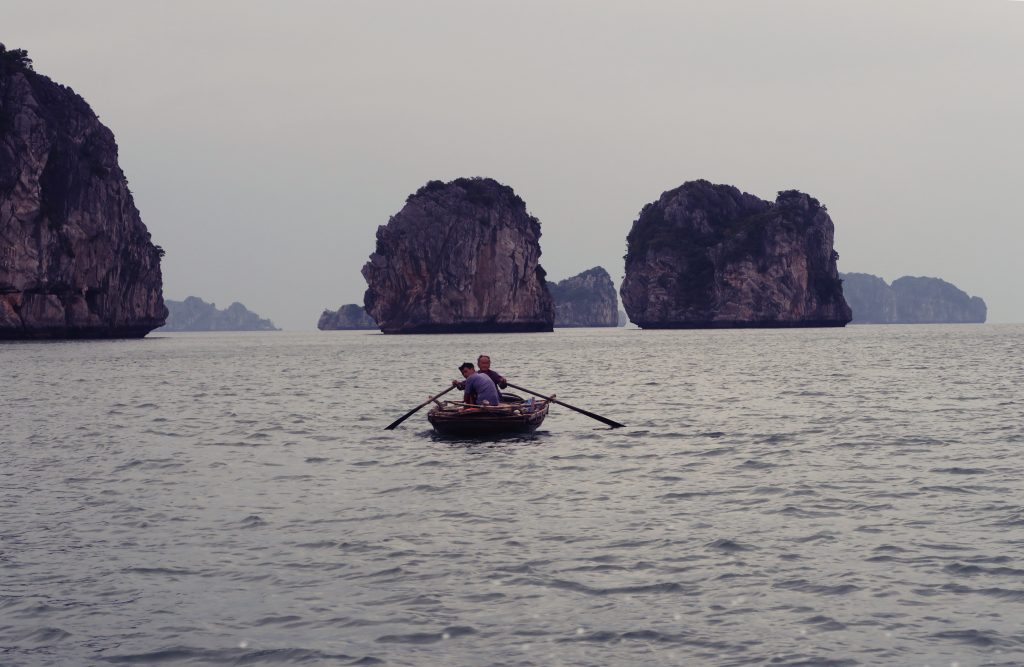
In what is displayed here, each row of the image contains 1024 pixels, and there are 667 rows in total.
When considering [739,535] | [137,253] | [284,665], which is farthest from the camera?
[137,253]

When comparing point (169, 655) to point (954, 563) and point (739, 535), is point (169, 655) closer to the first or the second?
point (739, 535)

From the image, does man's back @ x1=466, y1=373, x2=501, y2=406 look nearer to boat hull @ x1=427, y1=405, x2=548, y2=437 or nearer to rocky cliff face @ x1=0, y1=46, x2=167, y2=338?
boat hull @ x1=427, y1=405, x2=548, y2=437

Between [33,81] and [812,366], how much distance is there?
106 metres

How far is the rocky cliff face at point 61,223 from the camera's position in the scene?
116m

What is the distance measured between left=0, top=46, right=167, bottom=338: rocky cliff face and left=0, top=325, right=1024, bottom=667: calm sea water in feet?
309

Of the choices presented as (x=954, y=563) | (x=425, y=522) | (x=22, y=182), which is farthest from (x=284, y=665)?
(x=22, y=182)

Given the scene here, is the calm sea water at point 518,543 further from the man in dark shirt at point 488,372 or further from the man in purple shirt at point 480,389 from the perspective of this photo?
the man in dark shirt at point 488,372

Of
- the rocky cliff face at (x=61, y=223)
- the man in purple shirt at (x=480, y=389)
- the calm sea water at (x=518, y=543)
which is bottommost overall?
the calm sea water at (x=518, y=543)

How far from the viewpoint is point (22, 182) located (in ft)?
384

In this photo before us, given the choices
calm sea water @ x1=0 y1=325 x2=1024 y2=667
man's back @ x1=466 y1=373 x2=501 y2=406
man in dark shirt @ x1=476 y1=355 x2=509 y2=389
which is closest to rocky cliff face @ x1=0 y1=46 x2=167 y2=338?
calm sea water @ x1=0 y1=325 x2=1024 y2=667

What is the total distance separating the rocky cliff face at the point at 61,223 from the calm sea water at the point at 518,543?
94.3m

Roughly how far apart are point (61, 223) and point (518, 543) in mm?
121792

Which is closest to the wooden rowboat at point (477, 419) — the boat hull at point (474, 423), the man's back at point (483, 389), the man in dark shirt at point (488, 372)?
the boat hull at point (474, 423)

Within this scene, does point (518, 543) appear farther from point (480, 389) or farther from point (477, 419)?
point (480, 389)
